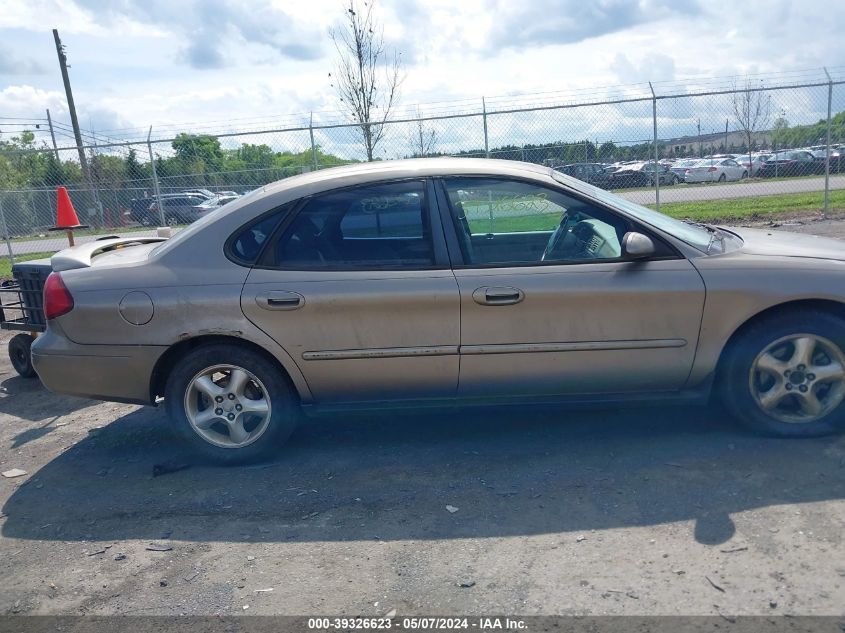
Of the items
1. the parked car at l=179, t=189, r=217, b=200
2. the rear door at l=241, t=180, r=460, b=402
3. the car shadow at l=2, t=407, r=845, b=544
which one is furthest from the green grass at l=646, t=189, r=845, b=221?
the rear door at l=241, t=180, r=460, b=402

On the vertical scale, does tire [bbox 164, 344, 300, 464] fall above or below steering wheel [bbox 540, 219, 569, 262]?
below

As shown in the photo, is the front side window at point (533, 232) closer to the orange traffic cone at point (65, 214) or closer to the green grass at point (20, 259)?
the orange traffic cone at point (65, 214)

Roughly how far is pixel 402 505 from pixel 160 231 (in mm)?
3454

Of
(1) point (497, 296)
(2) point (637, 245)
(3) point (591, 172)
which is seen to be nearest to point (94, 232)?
(3) point (591, 172)

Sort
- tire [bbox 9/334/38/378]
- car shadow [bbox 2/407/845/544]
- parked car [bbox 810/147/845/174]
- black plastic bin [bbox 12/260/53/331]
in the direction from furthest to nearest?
parked car [bbox 810/147/845/174] → tire [bbox 9/334/38/378] → black plastic bin [bbox 12/260/53/331] → car shadow [bbox 2/407/845/544]

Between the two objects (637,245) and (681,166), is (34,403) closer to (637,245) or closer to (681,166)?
(637,245)

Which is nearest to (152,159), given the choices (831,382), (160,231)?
(160,231)

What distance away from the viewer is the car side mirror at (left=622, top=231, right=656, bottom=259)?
4.02 meters

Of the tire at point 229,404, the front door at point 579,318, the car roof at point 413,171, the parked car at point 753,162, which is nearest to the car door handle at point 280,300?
the tire at point 229,404

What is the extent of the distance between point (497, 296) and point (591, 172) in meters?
9.80

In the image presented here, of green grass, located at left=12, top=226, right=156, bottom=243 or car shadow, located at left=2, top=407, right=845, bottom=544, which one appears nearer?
car shadow, located at left=2, top=407, right=845, bottom=544

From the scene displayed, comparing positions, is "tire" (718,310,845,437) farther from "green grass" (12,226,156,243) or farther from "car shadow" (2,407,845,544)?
"green grass" (12,226,156,243)

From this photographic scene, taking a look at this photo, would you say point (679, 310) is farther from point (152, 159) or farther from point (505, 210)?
point (152, 159)

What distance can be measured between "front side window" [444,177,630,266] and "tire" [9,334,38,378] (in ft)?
14.8
